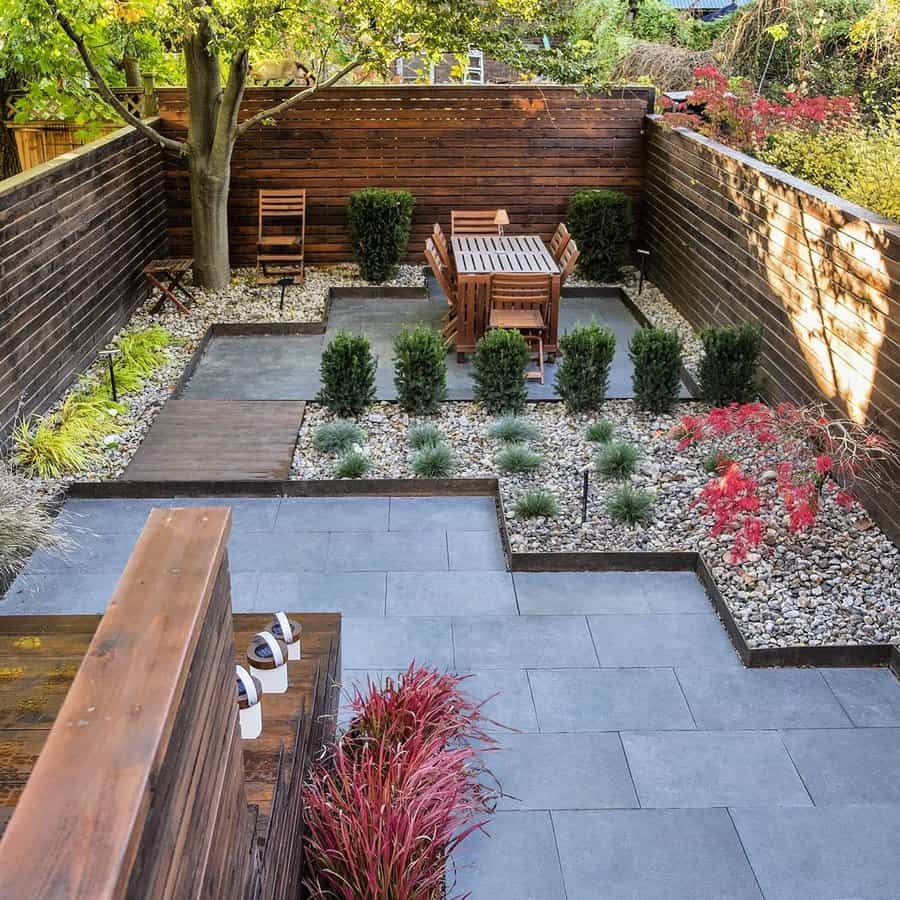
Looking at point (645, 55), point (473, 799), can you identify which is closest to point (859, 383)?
point (473, 799)

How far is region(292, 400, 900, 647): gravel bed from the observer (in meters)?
4.79

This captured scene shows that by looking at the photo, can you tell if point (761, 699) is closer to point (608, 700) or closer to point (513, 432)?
point (608, 700)

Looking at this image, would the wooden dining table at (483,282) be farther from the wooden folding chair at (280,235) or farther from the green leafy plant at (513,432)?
the wooden folding chair at (280,235)

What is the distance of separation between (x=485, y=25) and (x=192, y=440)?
210 inches

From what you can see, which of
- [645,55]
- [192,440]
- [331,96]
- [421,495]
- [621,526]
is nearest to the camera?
[621,526]

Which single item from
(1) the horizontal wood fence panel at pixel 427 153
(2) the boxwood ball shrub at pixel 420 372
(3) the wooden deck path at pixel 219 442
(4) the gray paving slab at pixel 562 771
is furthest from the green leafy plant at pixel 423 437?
(1) the horizontal wood fence panel at pixel 427 153

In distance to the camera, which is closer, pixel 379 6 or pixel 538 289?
pixel 538 289

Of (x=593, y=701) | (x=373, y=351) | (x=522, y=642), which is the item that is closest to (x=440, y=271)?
(x=373, y=351)

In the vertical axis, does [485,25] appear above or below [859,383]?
above

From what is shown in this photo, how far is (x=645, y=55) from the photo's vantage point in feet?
49.8

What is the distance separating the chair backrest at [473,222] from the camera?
1095 centimetres

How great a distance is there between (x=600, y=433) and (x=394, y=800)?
4.12 metres

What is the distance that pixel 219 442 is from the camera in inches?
269

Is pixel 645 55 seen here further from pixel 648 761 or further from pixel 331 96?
pixel 648 761
